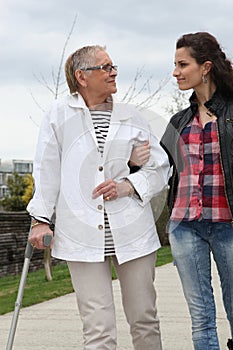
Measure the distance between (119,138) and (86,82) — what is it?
0.37 meters

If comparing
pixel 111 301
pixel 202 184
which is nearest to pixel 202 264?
pixel 202 184

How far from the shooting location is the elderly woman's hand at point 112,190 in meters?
4.44

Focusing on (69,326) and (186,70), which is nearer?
(186,70)

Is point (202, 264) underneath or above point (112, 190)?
underneath

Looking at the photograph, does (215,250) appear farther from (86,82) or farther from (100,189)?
(86,82)

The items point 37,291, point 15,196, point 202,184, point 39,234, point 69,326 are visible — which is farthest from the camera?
point 15,196

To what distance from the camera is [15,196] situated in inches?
1460

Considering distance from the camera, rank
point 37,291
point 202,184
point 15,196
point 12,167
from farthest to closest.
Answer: point 12,167 < point 15,196 < point 37,291 < point 202,184

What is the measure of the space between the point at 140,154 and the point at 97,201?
0.39m

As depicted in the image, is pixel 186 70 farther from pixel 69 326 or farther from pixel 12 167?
pixel 12 167

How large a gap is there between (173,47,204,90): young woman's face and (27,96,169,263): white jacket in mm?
420

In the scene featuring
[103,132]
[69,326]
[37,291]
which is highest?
[103,132]

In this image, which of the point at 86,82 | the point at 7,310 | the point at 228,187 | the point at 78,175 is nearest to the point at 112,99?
the point at 86,82

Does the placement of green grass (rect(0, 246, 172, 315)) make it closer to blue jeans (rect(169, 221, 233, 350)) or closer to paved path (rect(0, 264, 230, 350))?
paved path (rect(0, 264, 230, 350))
